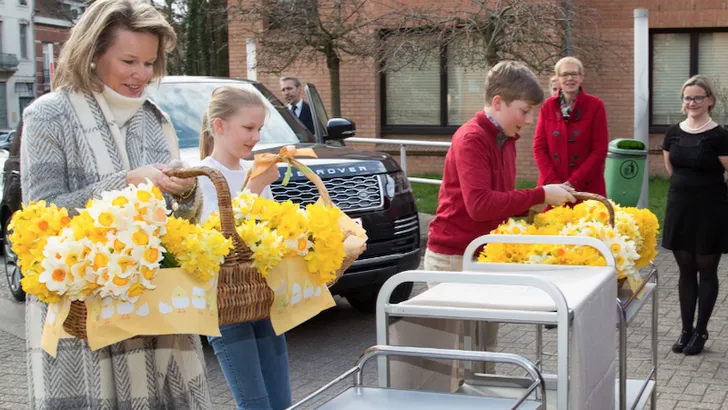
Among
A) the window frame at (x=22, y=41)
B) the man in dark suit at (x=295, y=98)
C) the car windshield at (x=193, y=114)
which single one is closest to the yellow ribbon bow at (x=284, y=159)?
the car windshield at (x=193, y=114)

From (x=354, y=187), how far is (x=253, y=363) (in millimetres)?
3855

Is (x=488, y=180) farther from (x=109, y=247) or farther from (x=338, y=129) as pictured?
(x=338, y=129)

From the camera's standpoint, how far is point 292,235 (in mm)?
2945

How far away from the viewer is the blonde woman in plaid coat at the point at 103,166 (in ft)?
9.52

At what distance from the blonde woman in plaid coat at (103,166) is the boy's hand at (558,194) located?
1713 mm

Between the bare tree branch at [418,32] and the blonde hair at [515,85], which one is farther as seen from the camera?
the bare tree branch at [418,32]

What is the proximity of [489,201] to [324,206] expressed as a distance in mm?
1282

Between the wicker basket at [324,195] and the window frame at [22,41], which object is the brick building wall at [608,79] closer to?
the wicker basket at [324,195]

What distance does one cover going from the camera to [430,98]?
70.9 ft

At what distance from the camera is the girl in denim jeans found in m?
3.69

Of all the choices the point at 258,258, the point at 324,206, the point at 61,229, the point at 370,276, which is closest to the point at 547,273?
the point at 324,206

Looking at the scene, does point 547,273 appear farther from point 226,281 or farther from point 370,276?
point 370,276

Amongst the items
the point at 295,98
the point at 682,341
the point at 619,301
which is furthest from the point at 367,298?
the point at 295,98

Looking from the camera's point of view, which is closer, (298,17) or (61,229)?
(61,229)
